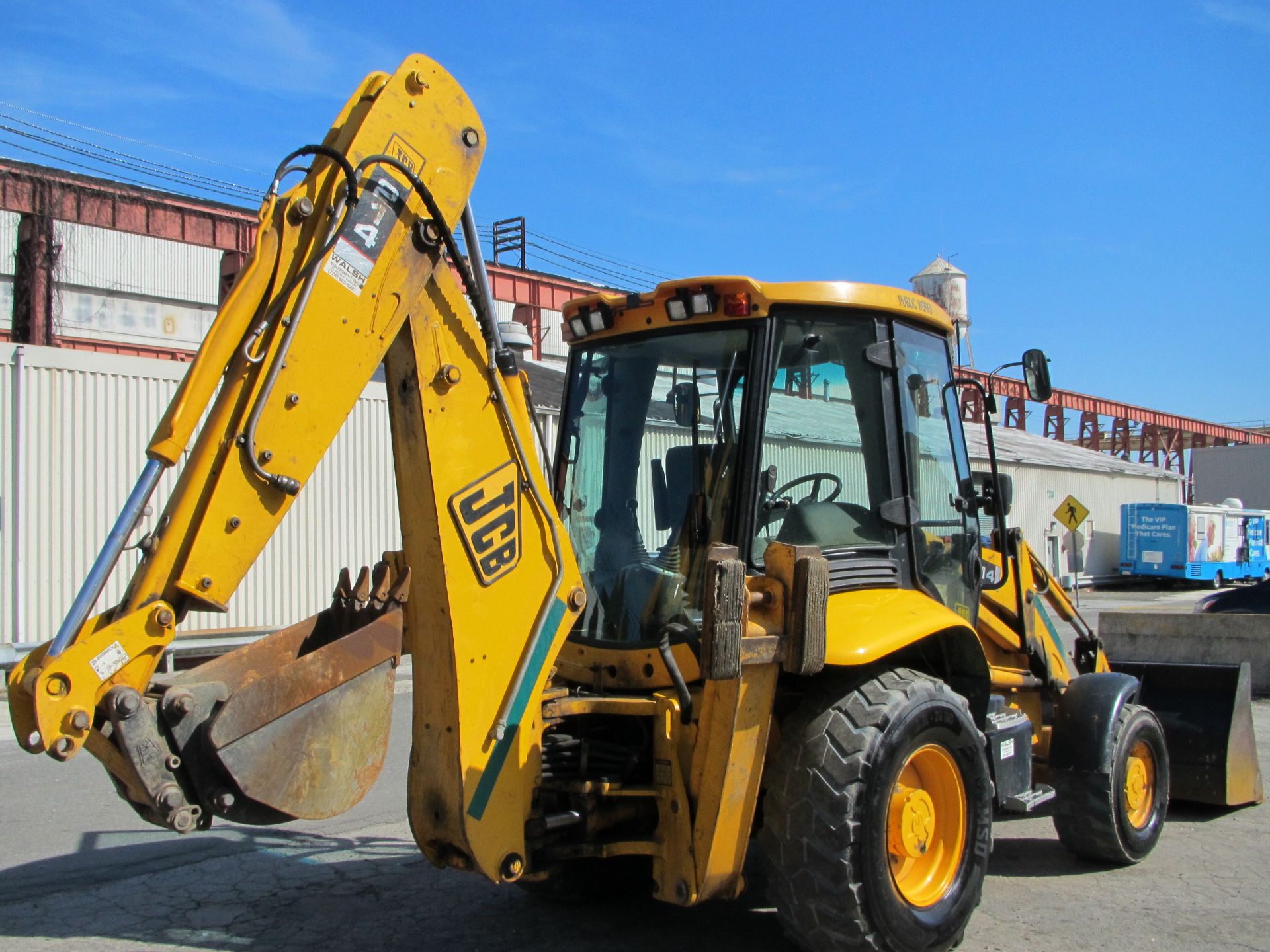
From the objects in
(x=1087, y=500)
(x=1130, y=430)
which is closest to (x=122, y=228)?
(x=1087, y=500)

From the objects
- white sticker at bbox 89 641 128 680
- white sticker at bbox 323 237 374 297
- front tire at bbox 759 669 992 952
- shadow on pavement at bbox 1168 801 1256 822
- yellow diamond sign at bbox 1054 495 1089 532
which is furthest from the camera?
yellow diamond sign at bbox 1054 495 1089 532

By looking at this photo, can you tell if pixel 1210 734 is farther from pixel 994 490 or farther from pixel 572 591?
pixel 572 591

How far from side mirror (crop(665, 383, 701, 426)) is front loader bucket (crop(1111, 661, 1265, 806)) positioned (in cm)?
393

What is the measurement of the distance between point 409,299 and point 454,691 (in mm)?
1297

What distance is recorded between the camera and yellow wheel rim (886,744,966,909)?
417 cm

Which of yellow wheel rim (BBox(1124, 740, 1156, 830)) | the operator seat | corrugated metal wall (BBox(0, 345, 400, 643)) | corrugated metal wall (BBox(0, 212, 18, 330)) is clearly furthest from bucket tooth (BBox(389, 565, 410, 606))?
corrugated metal wall (BBox(0, 212, 18, 330))

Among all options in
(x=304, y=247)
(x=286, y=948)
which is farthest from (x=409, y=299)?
(x=286, y=948)

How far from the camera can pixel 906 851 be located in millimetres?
4176

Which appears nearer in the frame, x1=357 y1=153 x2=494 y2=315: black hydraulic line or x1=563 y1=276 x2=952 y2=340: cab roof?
x1=357 y1=153 x2=494 y2=315: black hydraulic line

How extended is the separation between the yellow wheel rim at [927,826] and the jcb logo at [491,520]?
1.68m

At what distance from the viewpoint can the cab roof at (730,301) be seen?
431cm

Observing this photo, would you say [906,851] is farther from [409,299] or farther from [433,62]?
[433,62]

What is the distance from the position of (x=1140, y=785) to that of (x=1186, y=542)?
2840cm

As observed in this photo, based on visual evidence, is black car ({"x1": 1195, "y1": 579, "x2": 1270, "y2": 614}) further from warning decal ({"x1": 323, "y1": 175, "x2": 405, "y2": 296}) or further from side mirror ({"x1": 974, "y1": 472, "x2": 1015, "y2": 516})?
warning decal ({"x1": 323, "y1": 175, "x2": 405, "y2": 296})
